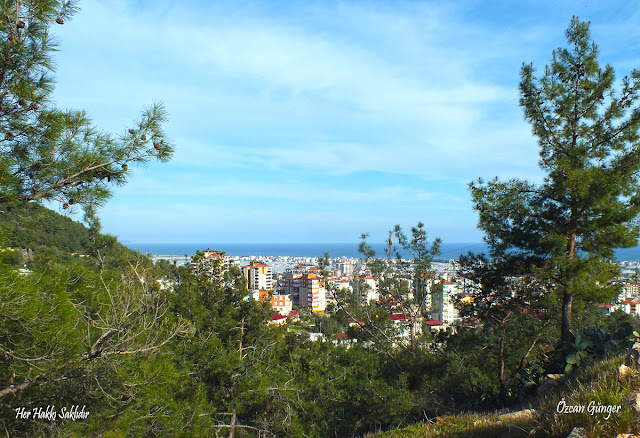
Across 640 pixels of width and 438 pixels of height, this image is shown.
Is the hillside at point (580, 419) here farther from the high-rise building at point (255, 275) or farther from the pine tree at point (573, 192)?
the high-rise building at point (255, 275)

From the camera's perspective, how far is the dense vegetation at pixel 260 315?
10.4 ft

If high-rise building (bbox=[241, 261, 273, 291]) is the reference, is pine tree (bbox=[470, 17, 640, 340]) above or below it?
above

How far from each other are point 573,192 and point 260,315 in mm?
5767

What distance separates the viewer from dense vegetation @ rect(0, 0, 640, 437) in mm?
3180

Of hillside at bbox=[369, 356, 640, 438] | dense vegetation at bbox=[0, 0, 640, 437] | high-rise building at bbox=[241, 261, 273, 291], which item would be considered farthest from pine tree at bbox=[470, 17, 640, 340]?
high-rise building at bbox=[241, 261, 273, 291]

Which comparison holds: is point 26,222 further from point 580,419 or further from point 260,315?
point 260,315

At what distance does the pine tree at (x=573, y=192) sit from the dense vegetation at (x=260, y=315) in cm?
3

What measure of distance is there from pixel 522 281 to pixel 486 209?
137 centimetres

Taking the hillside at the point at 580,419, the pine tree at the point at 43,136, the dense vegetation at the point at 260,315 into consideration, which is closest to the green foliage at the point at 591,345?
the dense vegetation at the point at 260,315

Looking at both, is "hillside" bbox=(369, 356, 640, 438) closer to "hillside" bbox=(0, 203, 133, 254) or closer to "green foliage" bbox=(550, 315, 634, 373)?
"green foliage" bbox=(550, 315, 634, 373)

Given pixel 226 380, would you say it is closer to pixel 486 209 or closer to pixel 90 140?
pixel 90 140

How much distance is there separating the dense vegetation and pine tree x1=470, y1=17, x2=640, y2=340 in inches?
1.2

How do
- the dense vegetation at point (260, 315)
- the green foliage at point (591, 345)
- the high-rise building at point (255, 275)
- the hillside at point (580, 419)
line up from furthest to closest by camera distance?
the high-rise building at point (255, 275)
the green foliage at point (591, 345)
the dense vegetation at point (260, 315)
the hillside at point (580, 419)

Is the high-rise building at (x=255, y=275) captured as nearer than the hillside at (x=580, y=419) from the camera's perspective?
No
